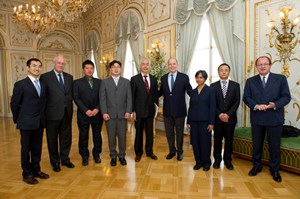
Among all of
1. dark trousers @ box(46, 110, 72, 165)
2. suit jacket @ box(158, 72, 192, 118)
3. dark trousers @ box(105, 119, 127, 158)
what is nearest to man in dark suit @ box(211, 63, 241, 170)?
suit jacket @ box(158, 72, 192, 118)

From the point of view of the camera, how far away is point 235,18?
4.49 m

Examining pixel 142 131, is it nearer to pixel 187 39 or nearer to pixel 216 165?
pixel 216 165

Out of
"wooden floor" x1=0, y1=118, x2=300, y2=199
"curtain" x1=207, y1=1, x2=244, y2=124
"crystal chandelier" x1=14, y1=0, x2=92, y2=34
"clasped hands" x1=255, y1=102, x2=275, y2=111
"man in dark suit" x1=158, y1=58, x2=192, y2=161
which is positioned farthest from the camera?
"crystal chandelier" x1=14, y1=0, x2=92, y2=34

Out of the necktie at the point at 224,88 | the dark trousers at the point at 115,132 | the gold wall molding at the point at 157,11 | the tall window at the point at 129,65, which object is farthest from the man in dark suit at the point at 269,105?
the tall window at the point at 129,65

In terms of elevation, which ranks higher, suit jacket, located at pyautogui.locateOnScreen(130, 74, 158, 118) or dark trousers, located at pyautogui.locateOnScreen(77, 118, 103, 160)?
suit jacket, located at pyautogui.locateOnScreen(130, 74, 158, 118)

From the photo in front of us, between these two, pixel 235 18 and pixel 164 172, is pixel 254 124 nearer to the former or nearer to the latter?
pixel 164 172

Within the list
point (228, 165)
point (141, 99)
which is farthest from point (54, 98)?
point (228, 165)

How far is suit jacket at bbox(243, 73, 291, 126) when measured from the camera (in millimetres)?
2865

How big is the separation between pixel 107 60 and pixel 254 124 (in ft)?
23.1

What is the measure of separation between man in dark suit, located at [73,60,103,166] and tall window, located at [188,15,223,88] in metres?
2.86

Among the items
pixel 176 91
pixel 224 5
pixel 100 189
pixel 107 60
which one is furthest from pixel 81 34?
pixel 100 189

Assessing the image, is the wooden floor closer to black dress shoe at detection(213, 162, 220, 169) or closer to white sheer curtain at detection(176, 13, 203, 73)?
black dress shoe at detection(213, 162, 220, 169)

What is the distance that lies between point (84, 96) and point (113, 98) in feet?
1.38

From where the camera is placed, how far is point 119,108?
349cm
